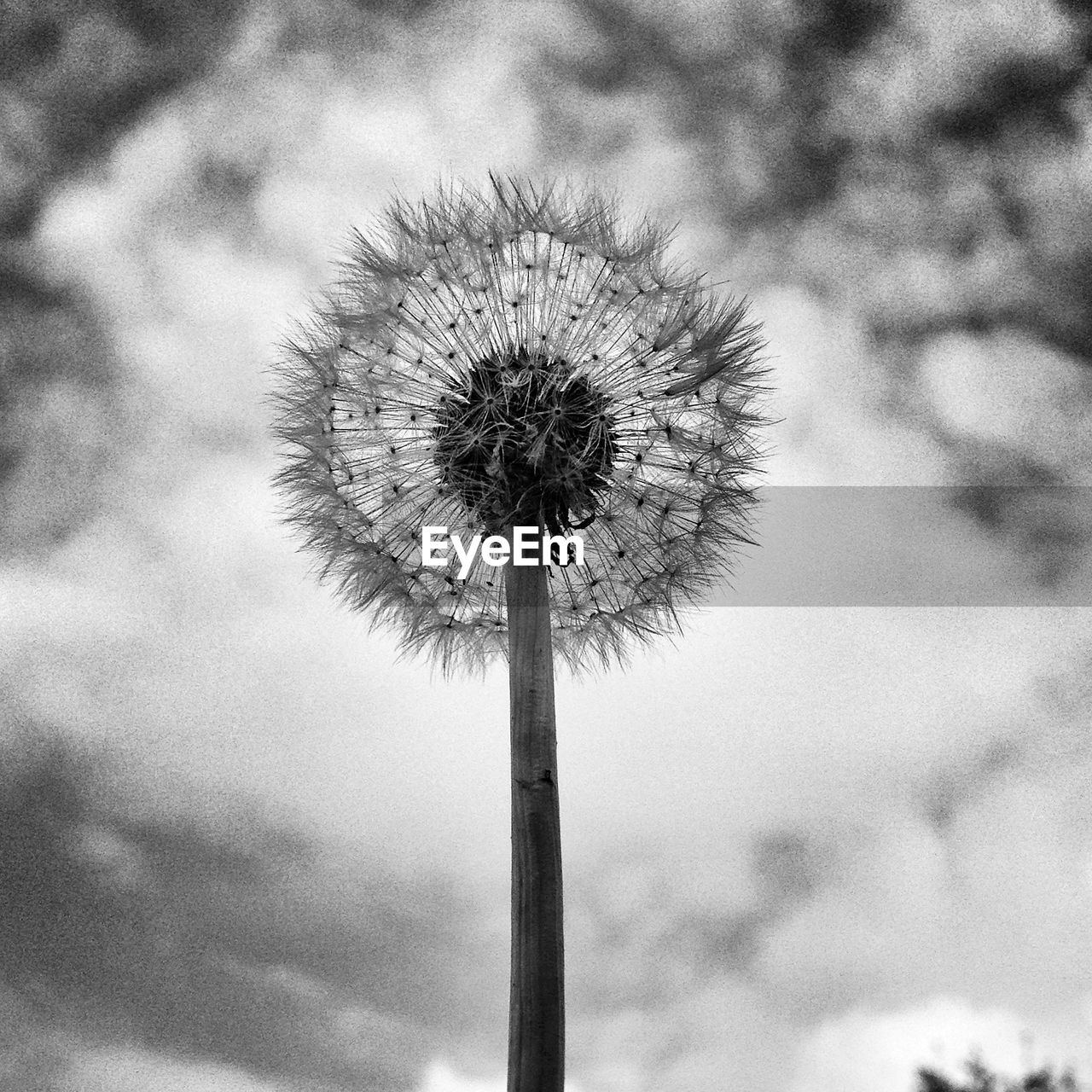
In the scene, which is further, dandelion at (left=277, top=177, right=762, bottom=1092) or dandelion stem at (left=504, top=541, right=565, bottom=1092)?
dandelion at (left=277, top=177, right=762, bottom=1092)

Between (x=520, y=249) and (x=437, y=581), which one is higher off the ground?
(x=520, y=249)

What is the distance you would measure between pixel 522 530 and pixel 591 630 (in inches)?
46.8

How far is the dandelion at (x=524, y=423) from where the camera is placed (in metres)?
8.26

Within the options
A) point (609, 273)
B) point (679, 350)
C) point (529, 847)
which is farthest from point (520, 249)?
point (529, 847)

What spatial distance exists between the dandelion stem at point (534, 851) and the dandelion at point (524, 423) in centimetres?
2

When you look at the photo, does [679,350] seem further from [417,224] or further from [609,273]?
[417,224]

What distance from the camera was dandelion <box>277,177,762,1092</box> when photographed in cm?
826

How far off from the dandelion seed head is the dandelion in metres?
0.01

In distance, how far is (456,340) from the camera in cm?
846
